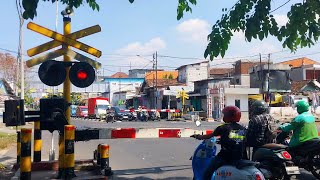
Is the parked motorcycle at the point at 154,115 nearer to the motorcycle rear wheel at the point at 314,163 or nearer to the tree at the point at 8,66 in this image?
the tree at the point at 8,66

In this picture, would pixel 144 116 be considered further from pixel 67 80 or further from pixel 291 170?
pixel 291 170

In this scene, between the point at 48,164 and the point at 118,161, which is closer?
→ the point at 48,164

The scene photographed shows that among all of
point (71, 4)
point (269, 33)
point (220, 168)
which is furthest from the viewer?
point (269, 33)

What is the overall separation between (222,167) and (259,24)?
2398 millimetres

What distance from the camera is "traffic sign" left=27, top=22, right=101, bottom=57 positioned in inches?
273

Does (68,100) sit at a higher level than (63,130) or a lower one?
higher

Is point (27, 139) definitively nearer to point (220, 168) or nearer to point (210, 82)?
point (220, 168)

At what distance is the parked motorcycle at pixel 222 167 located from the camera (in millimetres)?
4730

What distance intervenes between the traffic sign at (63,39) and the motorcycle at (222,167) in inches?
108

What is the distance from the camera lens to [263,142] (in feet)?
23.5

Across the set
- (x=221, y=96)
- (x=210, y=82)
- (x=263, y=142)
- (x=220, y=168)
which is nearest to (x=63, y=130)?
(x=220, y=168)

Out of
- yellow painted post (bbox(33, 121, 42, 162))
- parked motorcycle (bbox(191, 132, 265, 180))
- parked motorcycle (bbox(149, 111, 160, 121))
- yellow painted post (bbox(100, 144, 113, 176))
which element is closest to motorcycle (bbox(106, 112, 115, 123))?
parked motorcycle (bbox(149, 111, 160, 121))

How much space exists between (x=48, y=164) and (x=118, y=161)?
3265mm

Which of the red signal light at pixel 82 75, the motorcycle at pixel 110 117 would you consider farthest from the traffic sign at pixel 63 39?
the motorcycle at pixel 110 117
